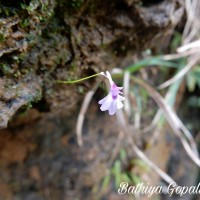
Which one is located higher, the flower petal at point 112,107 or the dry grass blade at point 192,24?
the dry grass blade at point 192,24

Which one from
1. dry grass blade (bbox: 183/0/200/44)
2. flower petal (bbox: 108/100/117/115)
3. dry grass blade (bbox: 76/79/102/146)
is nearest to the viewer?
flower petal (bbox: 108/100/117/115)

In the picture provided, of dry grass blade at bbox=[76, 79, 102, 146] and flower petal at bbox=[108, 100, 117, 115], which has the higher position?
flower petal at bbox=[108, 100, 117, 115]

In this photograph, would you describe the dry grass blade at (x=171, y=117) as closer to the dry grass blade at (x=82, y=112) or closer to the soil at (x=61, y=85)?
the soil at (x=61, y=85)

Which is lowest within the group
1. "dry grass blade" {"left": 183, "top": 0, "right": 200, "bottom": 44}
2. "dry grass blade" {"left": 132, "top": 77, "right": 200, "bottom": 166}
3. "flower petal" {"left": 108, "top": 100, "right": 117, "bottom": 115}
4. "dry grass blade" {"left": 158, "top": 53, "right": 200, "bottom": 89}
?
"dry grass blade" {"left": 132, "top": 77, "right": 200, "bottom": 166}

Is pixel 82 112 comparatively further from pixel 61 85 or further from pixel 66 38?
pixel 66 38

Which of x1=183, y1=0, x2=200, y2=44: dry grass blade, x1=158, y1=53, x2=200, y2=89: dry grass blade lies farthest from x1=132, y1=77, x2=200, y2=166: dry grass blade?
x1=183, y1=0, x2=200, y2=44: dry grass blade

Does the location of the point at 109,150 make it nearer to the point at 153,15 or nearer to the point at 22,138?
the point at 22,138

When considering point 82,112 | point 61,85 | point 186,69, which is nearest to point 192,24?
point 186,69

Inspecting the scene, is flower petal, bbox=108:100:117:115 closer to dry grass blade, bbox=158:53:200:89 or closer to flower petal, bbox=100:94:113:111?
flower petal, bbox=100:94:113:111

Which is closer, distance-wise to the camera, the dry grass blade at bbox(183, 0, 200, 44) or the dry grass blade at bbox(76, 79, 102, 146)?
the dry grass blade at bbox(76, 79, 102, 146)

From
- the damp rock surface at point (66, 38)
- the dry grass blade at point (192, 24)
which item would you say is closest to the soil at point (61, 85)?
the damp rock surface at point (66, 38)

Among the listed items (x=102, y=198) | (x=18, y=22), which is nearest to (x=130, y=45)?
(x=18, y=22)
